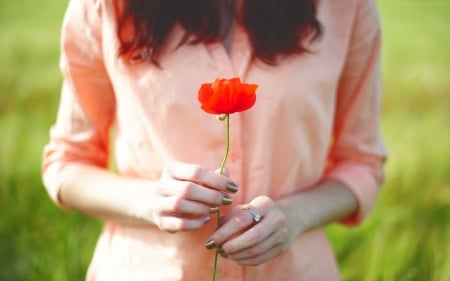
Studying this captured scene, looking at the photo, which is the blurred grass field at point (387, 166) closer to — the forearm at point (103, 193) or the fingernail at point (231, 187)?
the forearm at point (103, 193)

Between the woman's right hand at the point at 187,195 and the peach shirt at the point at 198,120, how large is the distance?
0.10 meters

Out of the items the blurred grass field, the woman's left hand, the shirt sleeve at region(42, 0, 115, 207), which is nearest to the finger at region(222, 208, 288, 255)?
the woman's left hand

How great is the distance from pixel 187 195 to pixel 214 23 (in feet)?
0.98

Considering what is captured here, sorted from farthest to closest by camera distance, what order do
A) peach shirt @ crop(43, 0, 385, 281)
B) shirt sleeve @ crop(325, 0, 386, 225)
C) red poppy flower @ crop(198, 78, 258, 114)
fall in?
shirt sleeve @ crop(325, 0, 386, 225), peach shirt @ crop(43, 0, 385, 281), red poppy flower @ crop(198, 78, 258, 114)

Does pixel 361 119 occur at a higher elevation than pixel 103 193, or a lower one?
higher

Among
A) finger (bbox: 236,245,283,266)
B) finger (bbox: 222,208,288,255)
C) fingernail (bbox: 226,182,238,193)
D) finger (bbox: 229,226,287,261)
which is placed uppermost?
fingernail (bbox: 226,182,238,193)

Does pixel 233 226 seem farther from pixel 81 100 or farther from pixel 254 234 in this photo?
pixel 81 100

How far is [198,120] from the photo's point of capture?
42.8 inches

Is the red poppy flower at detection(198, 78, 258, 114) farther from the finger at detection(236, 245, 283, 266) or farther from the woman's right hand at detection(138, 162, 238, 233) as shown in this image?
the finger at detection(236, 245, 283, 266)

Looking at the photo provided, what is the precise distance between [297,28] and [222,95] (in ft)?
1.17

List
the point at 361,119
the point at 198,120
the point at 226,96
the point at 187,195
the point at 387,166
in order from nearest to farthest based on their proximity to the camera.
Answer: the point at 226,96, the point at 187,195, the point at 198,120, the point at 361,119, the point at 387,166

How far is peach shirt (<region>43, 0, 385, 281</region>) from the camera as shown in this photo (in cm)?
110

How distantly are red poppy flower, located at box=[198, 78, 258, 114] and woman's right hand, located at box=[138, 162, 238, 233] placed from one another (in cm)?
12

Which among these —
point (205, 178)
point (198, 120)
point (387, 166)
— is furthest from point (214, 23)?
point (387, 166)
